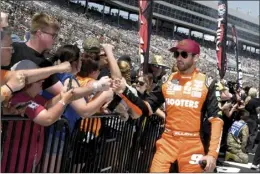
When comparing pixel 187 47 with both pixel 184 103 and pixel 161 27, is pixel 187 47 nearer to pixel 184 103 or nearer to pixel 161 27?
pixel 184 103

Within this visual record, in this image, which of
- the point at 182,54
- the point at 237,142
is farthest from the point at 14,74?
the point at 237,142

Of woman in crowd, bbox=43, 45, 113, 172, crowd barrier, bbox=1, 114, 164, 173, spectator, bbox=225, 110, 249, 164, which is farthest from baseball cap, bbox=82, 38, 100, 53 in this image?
spectator, bbox=225, 110, 249, 164

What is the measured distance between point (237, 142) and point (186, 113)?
5.42 m

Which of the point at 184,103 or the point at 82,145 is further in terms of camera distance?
the point at 82,145

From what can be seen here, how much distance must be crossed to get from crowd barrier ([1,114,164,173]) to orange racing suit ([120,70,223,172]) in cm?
67

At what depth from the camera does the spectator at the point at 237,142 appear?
847cm

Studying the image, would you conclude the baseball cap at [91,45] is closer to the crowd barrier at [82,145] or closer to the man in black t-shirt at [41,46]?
the man in black t-shirt at [41,46]

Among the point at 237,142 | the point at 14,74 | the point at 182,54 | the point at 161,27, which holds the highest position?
the point at 161,27

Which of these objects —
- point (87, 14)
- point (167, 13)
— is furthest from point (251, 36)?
point (87, 14)

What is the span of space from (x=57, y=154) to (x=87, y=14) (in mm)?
39569

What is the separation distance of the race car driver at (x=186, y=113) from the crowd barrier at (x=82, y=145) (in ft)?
1.88

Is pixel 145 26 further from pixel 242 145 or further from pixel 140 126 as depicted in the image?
pixel 140 126

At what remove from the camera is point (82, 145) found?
3719 millimetres

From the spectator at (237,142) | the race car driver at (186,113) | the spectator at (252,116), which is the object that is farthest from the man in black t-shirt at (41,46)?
the spectator at (252,116)
